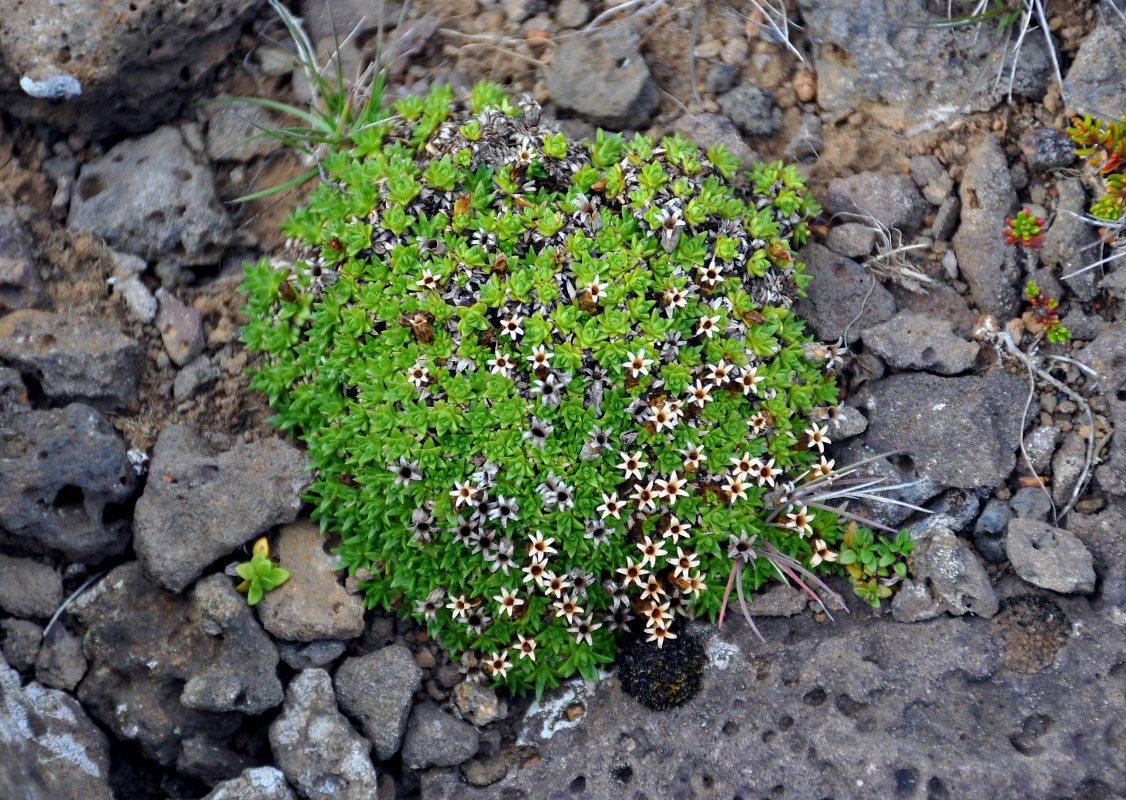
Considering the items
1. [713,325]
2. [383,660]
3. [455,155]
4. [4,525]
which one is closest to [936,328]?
[713,325]

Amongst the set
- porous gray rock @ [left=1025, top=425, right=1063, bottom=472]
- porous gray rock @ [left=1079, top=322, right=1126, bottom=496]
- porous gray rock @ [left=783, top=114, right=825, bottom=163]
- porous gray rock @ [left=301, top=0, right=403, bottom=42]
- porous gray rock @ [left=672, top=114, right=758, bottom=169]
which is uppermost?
porous gray rock @ [left=301, top=0, right=403, bottom=42]

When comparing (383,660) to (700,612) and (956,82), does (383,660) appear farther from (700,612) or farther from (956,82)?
(956,82)

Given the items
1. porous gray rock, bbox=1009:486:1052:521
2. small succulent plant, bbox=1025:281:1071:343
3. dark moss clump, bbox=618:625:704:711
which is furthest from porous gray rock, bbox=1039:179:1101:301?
dark moss clump, bbox=618:625:704:711

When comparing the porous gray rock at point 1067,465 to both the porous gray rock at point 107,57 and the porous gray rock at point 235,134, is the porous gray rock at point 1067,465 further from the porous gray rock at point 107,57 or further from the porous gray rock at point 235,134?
the porous gray rock at point 107,57

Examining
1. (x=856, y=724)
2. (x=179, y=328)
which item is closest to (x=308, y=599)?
(x=179, y=328)

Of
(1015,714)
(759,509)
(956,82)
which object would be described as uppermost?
(956,82)

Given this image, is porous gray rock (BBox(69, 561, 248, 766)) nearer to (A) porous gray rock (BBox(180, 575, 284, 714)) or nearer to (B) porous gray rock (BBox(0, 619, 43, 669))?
(A) porous gray rock (BBox(180, 575, 284, 714))
